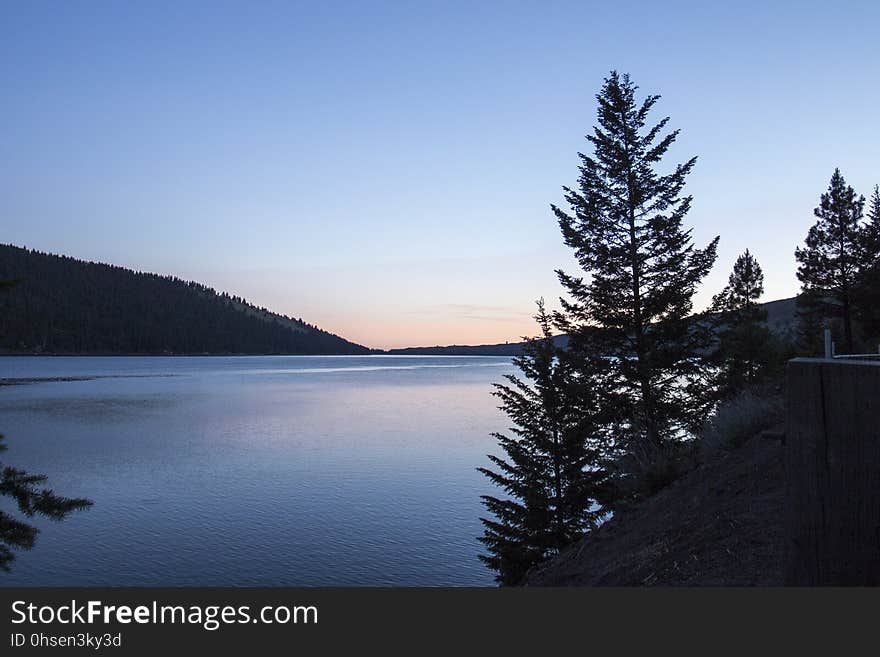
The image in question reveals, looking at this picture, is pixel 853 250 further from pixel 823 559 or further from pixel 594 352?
pixel 823 559

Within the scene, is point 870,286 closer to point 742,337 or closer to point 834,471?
point 742,337

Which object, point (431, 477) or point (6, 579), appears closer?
point (6, 579)

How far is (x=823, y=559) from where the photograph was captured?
222 centimetres

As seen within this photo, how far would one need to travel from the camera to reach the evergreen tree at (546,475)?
44.4 ft

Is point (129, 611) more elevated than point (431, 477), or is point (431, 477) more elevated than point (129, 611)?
point (129, 611)

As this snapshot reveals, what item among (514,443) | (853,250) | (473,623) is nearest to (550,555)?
(514,443)

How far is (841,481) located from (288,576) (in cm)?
1469

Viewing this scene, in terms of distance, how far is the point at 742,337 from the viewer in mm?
27344

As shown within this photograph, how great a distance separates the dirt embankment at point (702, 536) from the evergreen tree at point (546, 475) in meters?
2.82

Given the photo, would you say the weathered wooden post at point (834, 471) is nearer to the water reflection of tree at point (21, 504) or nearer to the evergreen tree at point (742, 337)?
the water reflection of tree at point (21, 504)

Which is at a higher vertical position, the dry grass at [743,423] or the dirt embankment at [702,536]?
the dry grass at [743,423]

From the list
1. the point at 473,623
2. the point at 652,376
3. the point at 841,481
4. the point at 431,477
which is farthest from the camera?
the point at 431,477

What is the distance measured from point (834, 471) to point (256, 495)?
22.5m

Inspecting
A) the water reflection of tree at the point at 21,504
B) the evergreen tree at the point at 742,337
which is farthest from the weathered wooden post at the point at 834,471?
the evergreen tree at the point at 742,337
